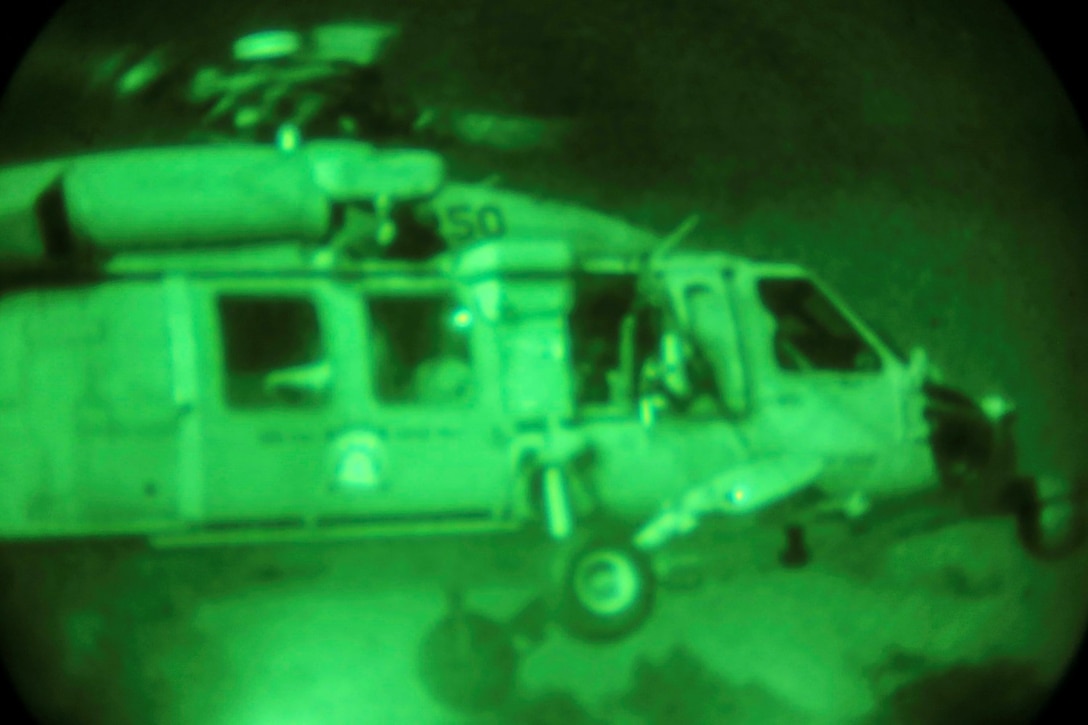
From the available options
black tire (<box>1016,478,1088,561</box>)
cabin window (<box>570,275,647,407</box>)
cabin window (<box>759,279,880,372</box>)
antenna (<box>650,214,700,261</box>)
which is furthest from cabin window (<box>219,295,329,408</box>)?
black tire (<box>1016,478,1088,561</box>)

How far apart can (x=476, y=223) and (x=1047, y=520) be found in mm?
1115

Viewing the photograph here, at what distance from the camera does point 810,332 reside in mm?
2377

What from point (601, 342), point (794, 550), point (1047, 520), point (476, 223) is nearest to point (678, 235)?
point (601, 342)

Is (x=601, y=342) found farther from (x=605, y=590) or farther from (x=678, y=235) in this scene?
(x=605, y=590)

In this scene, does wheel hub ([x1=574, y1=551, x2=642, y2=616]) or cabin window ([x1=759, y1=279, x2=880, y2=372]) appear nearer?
wheel hub ([x1=574, y1=551, x2=642, y2=616])

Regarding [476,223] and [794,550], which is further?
[794,550]

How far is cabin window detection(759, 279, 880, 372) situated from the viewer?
2.27 metres

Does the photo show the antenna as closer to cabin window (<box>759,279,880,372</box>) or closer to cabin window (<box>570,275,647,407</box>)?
cabin window (<box>570,275,647,407</box>)

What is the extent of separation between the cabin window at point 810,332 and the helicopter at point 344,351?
4cm

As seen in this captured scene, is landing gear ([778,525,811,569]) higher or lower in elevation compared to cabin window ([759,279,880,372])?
lower

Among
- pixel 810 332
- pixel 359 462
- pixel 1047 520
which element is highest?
pixel 810 332

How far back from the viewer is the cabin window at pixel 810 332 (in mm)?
2270

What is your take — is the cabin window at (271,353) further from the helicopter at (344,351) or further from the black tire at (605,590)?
the black tire at (605,590)

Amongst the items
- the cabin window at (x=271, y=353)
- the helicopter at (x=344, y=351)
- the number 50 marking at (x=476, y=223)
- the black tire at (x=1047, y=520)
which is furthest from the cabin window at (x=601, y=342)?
the black tire at (x=1047, y=520)
